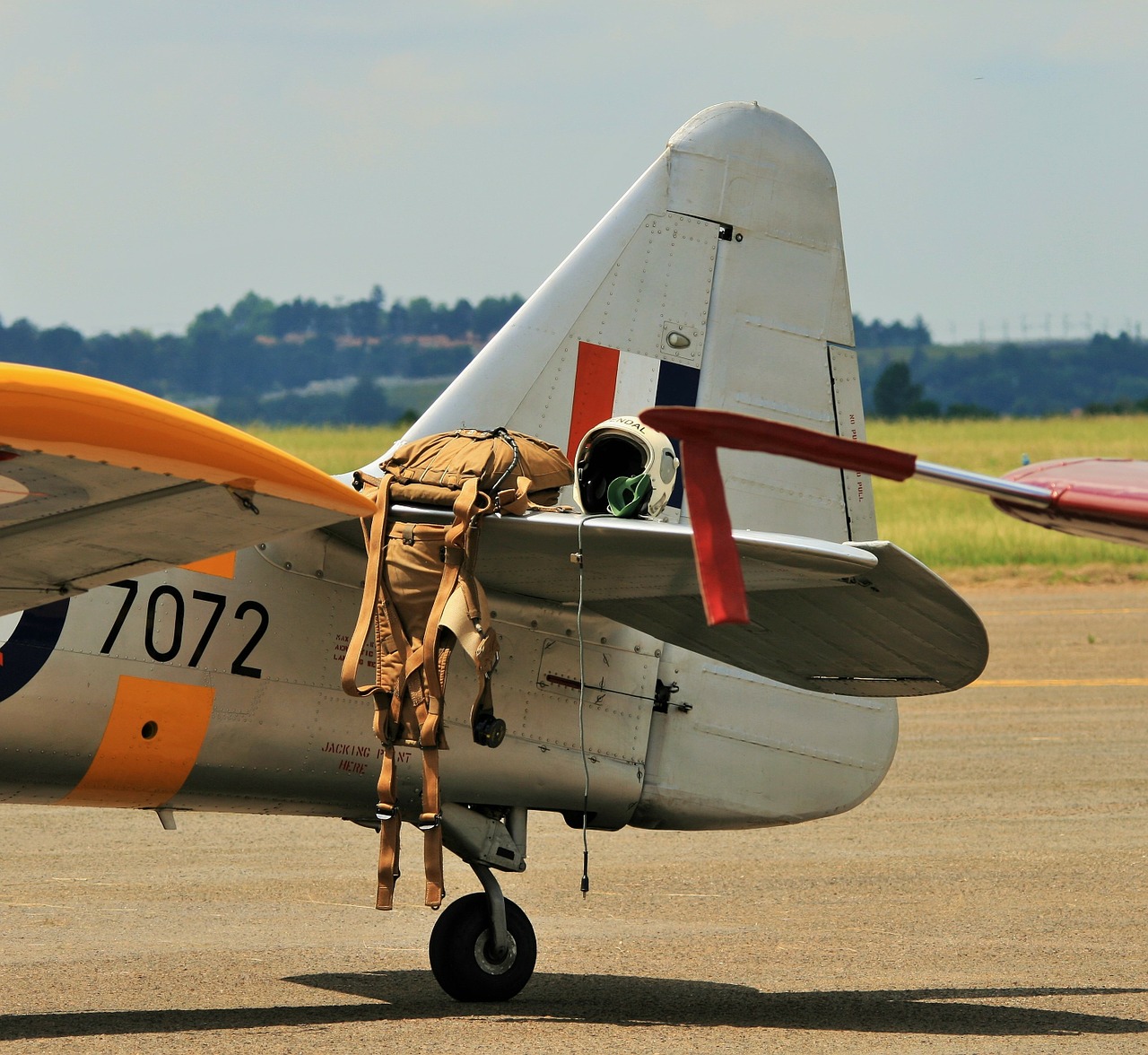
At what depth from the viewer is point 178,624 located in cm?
643

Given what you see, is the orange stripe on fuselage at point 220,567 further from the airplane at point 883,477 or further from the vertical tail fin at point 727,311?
the airplane at point 883,477

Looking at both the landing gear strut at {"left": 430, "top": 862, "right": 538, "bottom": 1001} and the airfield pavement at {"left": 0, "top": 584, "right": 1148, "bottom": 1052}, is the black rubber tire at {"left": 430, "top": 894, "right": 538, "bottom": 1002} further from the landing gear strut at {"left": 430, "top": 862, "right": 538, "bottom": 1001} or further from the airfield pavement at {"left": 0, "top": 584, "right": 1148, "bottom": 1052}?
the airfield pavement at {"left": 0, "top": 584, "right": 1148, "bottom": 1052}

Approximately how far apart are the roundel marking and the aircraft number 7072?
20 centimetres

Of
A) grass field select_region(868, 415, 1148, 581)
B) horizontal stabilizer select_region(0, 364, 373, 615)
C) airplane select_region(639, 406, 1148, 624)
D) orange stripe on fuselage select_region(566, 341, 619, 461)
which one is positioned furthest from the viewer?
grass field select_region(868, 415, 1148, 581)

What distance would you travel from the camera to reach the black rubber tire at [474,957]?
7.11 meters

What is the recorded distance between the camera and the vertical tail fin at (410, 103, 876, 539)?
25.2ft

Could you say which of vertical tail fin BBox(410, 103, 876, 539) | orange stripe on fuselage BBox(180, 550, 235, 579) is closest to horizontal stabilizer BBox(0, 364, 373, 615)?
orange stripe on fuselage BBox(180, 550, 235, 579)

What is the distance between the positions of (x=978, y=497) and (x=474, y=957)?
130 feet

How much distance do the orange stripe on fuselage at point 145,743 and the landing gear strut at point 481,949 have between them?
1373 mm

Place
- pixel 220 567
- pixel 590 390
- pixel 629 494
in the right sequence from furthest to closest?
pixel 590 390
pixel 220 567
pixel 629 494

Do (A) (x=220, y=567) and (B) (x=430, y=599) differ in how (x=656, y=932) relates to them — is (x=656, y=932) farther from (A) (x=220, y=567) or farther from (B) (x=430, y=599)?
(A) (x=220, y=567)

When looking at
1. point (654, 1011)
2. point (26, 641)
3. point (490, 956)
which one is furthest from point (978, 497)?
point (26, 641)

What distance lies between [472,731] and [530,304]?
6.98 feet

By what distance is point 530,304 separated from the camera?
302 inches
